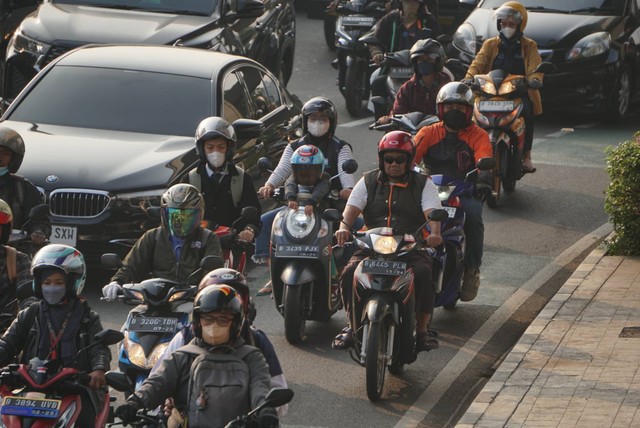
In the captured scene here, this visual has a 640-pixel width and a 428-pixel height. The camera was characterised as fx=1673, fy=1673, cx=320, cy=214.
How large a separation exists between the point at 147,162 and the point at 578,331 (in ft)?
13.2

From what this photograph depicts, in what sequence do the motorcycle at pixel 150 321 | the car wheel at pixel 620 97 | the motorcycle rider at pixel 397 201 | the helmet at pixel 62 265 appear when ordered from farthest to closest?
1. the car wheel at pixel 620 97
2. the motorcycle rider at pixel 397 201
3. the motorcycle at pixel 150 321
4. the helmet at pixel 62 265

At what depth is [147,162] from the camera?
14266 millimetres

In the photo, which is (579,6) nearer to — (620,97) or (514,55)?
(620,97)

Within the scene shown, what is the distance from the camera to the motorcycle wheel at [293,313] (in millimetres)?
12523

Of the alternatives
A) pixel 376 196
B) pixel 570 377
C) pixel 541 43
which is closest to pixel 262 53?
pixel 541 43

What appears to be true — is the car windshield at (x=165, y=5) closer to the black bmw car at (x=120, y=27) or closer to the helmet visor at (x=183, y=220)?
the black bmw car at (x=120, y=27)

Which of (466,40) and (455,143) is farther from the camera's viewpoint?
(466,40)

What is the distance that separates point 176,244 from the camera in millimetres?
11023

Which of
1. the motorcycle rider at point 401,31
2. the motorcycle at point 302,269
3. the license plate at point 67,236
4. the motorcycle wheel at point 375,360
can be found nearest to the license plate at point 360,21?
the motorcycle rider at point 401,31

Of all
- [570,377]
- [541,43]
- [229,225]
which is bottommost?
[570,377]

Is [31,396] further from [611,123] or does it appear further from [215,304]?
[611,123]

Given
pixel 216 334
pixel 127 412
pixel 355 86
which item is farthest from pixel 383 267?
pixel 355 86

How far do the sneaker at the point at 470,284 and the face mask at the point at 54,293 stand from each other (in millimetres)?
4795

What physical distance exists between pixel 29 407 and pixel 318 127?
5.89m
